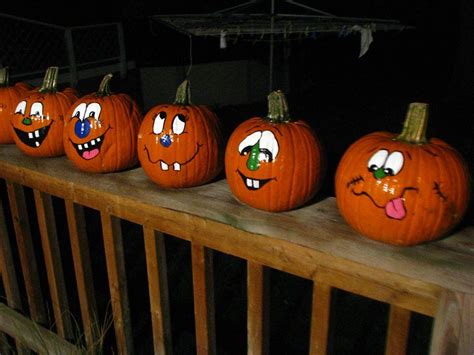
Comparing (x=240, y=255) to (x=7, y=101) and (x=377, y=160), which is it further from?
(x=7, y=101)

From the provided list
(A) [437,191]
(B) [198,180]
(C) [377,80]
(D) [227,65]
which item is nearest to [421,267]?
(A) [437,191]

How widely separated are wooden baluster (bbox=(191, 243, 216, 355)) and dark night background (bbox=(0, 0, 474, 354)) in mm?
412

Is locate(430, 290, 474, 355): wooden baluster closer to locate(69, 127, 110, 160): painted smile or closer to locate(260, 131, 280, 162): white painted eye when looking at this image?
locate(260, 131, 280, 162): white painted eye

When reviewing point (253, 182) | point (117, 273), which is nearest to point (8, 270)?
point (117, 273)

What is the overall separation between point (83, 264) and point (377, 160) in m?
1.22

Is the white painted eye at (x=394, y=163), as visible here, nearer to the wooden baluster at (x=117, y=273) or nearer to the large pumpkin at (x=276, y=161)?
the large pumpkin at (x=276, y=161)

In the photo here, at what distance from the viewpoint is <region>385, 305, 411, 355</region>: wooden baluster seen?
41.8 inches

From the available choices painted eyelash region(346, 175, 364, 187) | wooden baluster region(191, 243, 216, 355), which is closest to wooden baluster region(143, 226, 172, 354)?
wooden baluster region(191, 243, 216, 355)

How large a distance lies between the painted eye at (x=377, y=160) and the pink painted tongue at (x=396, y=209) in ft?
0.30

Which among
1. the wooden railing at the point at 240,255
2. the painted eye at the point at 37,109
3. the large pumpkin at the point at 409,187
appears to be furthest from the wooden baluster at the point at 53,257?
the large pumpkin at the point at 409,187

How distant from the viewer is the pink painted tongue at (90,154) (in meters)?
1.50

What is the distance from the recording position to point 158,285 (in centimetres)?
153

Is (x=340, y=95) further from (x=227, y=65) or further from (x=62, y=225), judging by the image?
(x=62, y=225)

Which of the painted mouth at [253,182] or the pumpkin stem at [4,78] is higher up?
the pumpkin stem at [4,78]
